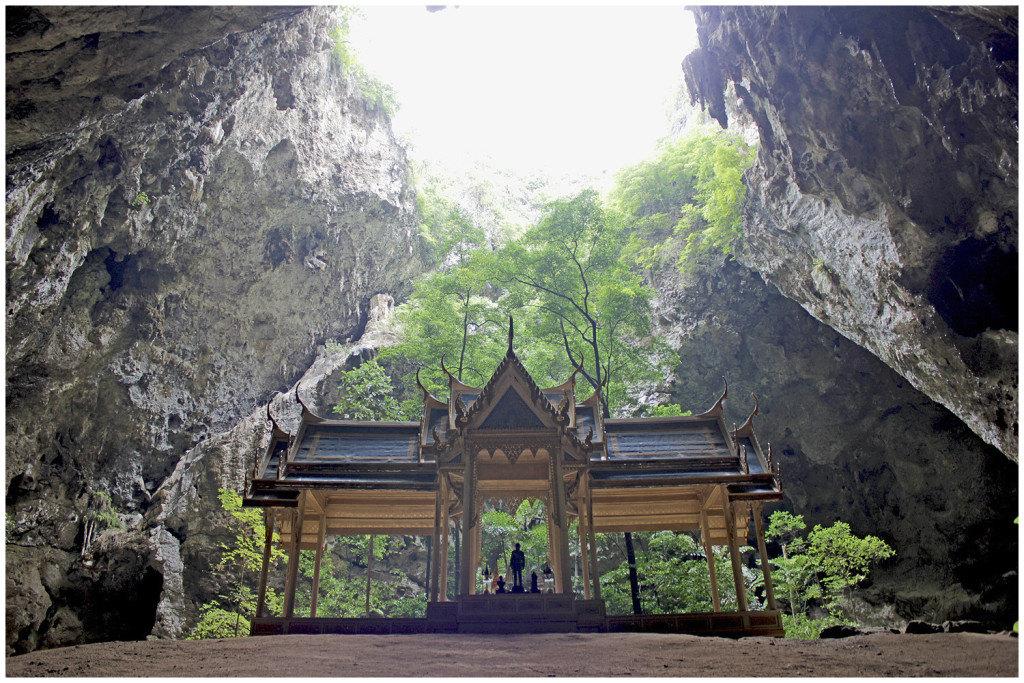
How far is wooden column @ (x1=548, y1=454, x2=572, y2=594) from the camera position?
312 inches

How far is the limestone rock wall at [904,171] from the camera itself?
11352 mm

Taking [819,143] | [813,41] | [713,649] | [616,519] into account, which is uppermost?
[813,41]

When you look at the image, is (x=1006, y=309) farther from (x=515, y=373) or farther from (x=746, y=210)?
(x=515, y=373)

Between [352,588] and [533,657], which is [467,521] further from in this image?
[352,588]

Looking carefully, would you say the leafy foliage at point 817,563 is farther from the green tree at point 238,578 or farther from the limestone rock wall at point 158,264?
the limestone rock wall at point 158,264

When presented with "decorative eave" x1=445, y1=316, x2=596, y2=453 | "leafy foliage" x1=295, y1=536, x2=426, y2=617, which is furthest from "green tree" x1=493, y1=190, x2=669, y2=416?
"decorative eave" x1=445, y1=316, x2=596, y2=453

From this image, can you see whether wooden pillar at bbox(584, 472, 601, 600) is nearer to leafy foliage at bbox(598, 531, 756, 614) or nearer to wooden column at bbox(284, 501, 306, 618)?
leafy foliage at bbox(598, 531, 756, 614)

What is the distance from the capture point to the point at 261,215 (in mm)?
20938

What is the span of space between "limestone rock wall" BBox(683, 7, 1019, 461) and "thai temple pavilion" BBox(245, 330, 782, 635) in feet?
21.6

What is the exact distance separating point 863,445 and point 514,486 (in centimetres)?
1417

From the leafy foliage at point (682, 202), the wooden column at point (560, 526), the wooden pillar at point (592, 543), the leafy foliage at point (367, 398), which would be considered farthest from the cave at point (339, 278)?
the wooden pillar at point (592, 543)

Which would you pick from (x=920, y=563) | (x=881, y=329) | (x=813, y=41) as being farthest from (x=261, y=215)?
(x=920, y=563)

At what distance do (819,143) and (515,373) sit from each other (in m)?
11.1

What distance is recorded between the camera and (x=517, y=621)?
750cm
